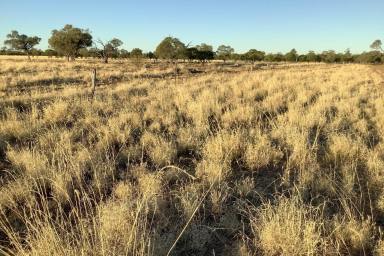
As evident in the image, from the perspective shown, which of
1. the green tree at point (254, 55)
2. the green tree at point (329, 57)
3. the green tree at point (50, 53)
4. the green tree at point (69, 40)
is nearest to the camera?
the green tree at point (69, 40)

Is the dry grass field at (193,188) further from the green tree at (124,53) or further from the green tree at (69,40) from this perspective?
the green tree at (124,53)

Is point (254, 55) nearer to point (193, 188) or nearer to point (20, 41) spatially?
point (20, 41)

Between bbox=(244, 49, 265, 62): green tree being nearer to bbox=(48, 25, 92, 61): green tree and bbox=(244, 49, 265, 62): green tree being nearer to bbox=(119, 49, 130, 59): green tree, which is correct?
bbox=(119, 49, 130, 59): green tree

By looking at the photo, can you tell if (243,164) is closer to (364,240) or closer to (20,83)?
(364,240)

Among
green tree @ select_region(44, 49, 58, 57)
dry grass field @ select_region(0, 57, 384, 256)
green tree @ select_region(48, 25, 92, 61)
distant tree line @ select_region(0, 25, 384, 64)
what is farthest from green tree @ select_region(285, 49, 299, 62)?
dry grass field @ select_region(0, 57, 384, 256)

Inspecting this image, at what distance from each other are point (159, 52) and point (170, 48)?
1.84 meters

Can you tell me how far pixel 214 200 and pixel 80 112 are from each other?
6.59m

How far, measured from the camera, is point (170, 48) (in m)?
56.9

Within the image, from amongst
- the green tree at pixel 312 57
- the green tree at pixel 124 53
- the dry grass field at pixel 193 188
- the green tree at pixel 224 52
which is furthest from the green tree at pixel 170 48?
the green tree at pixel 312 57

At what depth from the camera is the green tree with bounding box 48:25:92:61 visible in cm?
6125

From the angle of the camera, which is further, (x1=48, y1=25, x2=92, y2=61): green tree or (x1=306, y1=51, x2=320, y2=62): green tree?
(x1=306, y1=51, x2=320, y2=62): green tree

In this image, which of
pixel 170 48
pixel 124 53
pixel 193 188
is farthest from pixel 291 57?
pixel 193 188

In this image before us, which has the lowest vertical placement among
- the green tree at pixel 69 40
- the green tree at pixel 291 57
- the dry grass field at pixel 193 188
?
the dry grass field at pixel 193 188

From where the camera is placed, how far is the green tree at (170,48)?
5661cm
